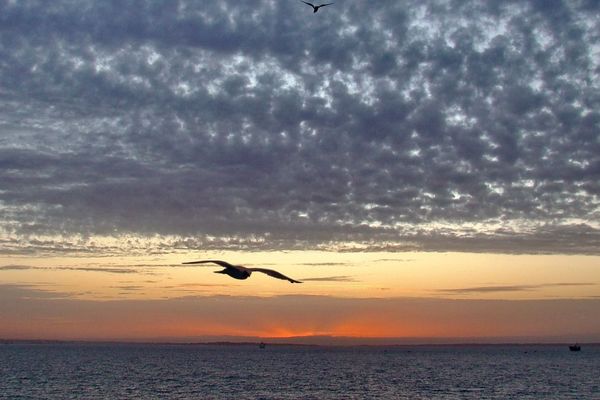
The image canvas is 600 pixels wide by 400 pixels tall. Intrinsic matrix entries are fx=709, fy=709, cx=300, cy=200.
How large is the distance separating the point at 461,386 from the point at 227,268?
296 ft

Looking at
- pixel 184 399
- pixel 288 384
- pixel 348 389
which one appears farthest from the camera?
pixel 288 384

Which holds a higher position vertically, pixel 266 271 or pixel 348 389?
pixel 266 271

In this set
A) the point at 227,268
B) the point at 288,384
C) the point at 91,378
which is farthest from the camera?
the point at 91,378

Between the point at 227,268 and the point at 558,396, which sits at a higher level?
the point at 227,268

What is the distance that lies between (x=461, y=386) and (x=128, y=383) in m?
53.8

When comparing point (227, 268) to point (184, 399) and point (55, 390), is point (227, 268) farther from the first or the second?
point (55, 390)

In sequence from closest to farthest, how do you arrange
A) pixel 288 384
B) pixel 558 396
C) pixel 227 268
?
pixel 227 268 < pixel 558 396 < pixel 288 384

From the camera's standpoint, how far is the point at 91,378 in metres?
126

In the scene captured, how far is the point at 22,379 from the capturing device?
124 meters

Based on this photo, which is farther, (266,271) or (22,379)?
(22,379)

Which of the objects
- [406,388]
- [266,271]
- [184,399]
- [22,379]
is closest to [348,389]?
[406,388]

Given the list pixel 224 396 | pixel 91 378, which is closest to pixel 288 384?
pixel 224 396

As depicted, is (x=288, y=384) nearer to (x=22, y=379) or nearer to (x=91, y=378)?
(x=91, y=378)

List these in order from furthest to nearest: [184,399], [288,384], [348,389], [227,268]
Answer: [288,384]
[348,389]
[184,399]
[227,268]
